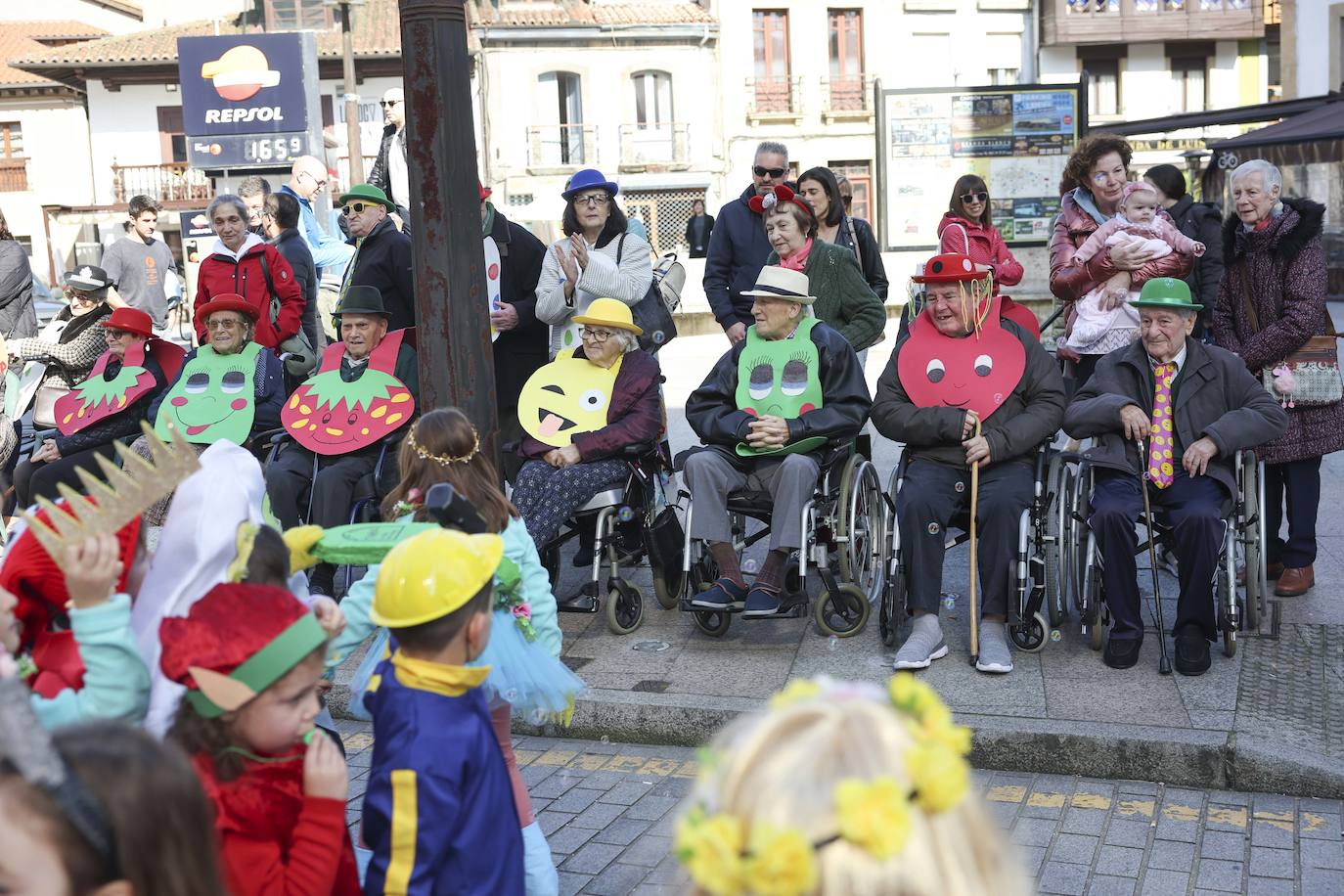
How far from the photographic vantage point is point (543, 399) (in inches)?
276

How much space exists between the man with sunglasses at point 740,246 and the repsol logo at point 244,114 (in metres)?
22.5

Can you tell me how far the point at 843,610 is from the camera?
6.36 m

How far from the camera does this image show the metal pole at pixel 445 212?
5.24 meters

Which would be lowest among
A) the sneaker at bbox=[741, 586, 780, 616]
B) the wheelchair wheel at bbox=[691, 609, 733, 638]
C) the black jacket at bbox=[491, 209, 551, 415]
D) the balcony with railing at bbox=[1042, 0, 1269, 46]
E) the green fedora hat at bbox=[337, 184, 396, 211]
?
the wheelchair wheel at bbox=[691, 609, 733, 638]

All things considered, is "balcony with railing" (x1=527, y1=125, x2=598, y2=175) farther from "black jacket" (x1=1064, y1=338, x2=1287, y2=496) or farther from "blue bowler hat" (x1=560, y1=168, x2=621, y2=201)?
"black jacket" (x1=1064, y1=338, x2=1287, y2=496)

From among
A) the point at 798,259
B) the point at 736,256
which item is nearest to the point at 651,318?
the point at 736,256

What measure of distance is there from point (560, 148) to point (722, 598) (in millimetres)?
40252

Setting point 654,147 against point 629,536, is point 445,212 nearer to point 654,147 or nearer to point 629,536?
point 629,536

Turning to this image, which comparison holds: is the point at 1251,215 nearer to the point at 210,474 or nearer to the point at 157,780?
the point at 210,474

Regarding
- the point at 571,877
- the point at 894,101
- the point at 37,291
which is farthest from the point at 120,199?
the point at 571,877

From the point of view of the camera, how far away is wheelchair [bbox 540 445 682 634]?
21.9 ft

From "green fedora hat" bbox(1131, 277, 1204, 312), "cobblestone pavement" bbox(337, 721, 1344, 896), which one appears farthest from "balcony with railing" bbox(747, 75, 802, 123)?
"cobblestone pavement" bbox(337, 721, 1344, 896)

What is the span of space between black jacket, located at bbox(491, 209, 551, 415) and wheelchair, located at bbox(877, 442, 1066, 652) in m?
2.74

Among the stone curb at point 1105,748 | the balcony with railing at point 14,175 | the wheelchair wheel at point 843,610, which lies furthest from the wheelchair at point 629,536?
the balcony with railing at point 14,175
